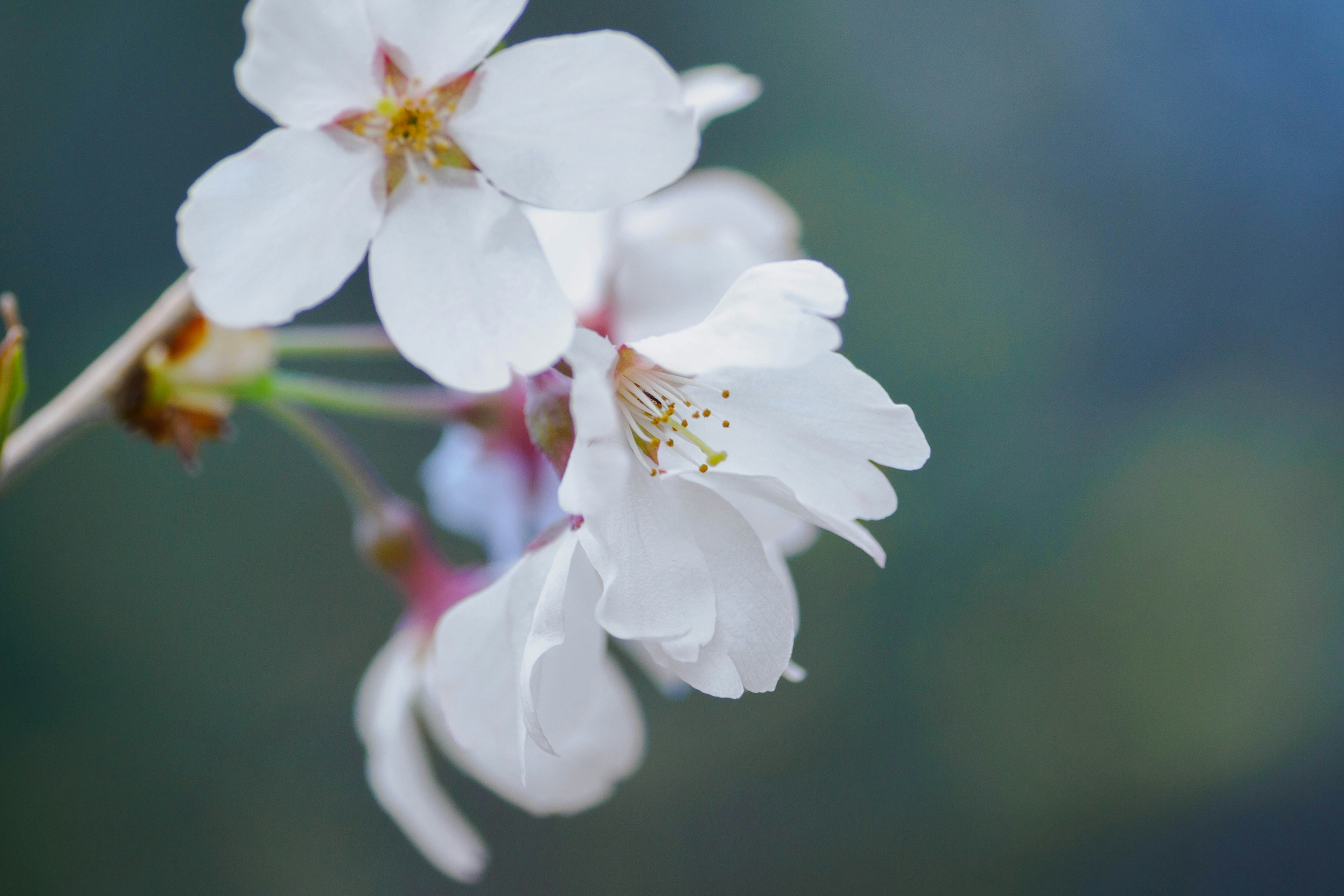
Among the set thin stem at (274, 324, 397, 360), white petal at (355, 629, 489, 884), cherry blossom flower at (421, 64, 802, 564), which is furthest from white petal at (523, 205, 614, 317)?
white petal at (355, 629, 489, 884)

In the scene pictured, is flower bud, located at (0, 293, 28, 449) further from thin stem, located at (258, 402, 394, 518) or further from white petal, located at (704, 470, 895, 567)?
white petal, located at (704, 470, 895, 567)

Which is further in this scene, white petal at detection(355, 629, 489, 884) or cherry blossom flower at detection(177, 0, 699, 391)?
white petal at detection(355, 629, 489, 884)

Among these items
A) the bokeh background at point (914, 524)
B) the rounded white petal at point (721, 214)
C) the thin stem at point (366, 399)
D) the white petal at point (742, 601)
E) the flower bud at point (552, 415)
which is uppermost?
the rounded white petal at point (721, 214)

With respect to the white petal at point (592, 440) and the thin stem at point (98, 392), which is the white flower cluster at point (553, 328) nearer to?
the white petal at point (592, 440)

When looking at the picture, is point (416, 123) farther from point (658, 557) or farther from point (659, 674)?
point (659, 674)

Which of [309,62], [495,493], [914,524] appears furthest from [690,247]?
[914,524]

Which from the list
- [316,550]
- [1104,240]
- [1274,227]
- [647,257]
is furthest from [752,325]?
[1274,227]

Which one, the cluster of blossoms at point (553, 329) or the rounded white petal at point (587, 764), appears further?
the rounded white petal at point (587, 764)

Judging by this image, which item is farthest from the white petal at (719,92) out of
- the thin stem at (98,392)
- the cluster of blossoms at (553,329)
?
the thin stem at (98,392)
